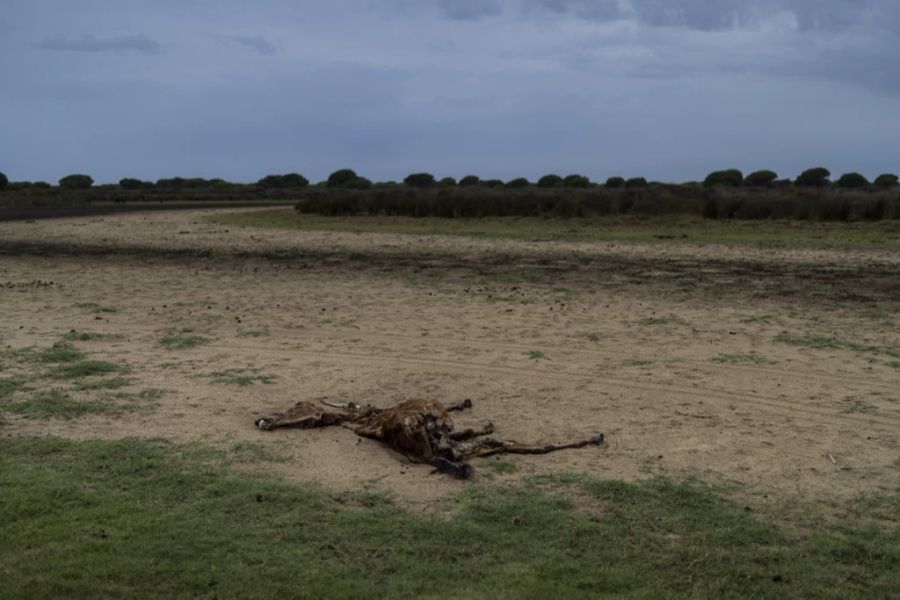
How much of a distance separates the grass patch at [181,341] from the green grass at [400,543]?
12.4 feet

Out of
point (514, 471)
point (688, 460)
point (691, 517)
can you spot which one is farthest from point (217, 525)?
point (688, 460)

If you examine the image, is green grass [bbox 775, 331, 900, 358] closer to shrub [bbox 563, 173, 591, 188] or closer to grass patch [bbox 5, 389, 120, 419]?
grass patch [bbox 5, 389, 120, 419]

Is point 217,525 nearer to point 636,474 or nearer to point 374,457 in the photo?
point 374,457

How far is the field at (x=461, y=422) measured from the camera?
4.18m

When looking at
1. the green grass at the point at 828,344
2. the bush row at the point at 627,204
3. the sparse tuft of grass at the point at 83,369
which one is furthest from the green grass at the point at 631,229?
the sparse tuft of grass at the point at 83,369

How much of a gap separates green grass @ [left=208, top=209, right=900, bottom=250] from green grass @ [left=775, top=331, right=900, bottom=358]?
35.5ft

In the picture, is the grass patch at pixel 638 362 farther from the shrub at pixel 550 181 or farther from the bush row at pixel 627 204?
the shrub at pixel 550 181

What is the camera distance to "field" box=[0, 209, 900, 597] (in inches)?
165

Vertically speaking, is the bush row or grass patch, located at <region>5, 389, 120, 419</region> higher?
the bush row

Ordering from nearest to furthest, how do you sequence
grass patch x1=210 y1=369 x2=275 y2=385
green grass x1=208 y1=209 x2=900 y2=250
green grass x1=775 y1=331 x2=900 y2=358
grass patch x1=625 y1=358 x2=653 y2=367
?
grass patch x1=210 y1=369 x2=275 y2=385 < grass patch x1=625 y1=358 x2=653 y2=367 < green grass x1=775 y1=331 x2=900 y2=358 < green grass x1=208 y1=209 x2=900 y2=250

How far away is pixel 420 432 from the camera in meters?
5.79

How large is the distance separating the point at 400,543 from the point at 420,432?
55.5 inches

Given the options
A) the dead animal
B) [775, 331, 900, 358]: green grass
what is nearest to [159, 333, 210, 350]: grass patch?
the dead animal

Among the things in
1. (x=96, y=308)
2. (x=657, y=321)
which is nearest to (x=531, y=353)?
(x=657, y=321)
